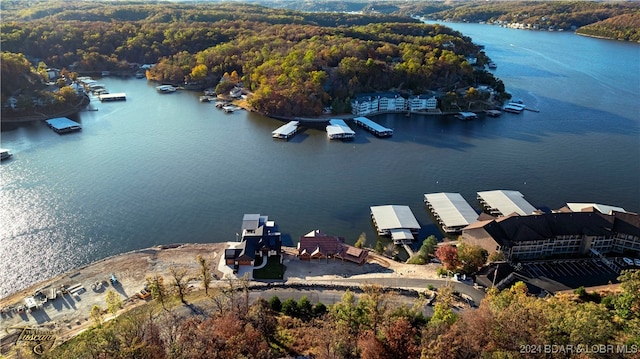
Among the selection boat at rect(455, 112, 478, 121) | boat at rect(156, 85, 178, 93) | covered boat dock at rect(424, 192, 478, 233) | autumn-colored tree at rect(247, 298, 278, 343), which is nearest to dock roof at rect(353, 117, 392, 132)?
boat at rect(455, 112, 478, 121)

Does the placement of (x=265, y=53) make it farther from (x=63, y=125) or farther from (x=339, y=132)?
(x=63, y=125)

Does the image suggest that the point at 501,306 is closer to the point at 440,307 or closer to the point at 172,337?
the point at 440,307

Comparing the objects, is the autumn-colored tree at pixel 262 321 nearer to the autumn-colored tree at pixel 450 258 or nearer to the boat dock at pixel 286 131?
the autumn-colored tree at pixel 450 258

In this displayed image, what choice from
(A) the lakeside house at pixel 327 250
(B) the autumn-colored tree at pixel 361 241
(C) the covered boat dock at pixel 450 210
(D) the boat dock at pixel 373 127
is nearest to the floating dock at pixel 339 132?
(D) the boat dock at pixel 373 127

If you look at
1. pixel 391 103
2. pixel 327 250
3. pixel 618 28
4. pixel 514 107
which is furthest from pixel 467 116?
pixel 618 28

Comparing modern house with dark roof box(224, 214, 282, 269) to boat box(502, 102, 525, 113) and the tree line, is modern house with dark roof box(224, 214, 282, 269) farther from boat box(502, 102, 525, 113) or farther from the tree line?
boat box(502, 102, 525, 113)

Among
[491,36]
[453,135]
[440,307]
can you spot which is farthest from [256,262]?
[491,36]

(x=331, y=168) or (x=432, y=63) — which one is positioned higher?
(x=432, y=63)
